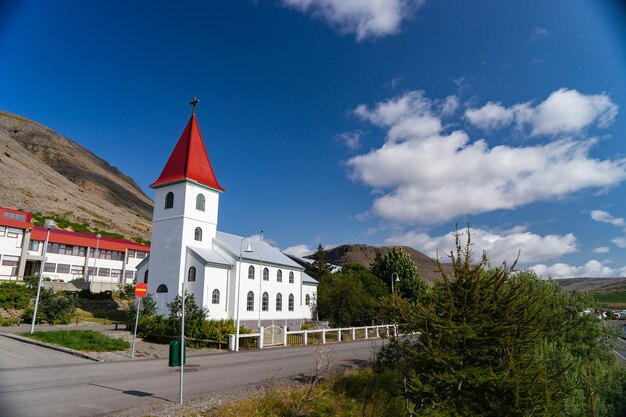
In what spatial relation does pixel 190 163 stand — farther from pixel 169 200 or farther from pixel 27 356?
pixel 27 356

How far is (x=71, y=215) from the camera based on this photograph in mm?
84812

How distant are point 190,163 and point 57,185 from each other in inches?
3727

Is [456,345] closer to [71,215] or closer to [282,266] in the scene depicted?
[282,266]

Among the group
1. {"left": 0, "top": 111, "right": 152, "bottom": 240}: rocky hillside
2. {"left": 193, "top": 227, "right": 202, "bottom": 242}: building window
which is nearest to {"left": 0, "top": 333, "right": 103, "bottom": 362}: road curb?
{"left": 193, "top": 227, "right": 202, "bottom": 242}: building window

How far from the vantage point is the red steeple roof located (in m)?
31.8

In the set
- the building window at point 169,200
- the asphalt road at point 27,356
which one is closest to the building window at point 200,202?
the building window at point 169,200

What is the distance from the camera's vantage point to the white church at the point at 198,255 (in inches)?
1171

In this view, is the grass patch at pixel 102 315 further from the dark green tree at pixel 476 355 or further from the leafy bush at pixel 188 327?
the dark green tree at pixel 476 355

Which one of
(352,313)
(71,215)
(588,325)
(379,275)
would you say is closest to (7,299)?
(352,313)

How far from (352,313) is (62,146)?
178 metres

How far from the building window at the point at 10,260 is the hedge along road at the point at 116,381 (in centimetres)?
4219

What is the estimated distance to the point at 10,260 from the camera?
47031 millimetres

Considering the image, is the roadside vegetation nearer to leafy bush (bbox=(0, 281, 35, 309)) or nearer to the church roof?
the church roof

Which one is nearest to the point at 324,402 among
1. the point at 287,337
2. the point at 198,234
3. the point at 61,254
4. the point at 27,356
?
the point at 27,356
